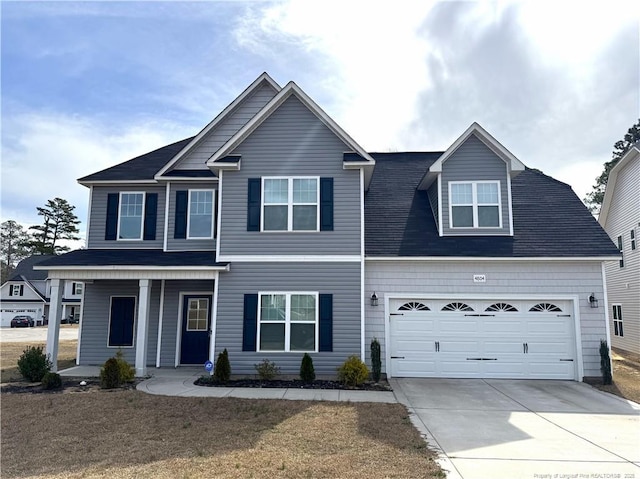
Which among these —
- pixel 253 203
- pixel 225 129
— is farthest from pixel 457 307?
pixel 225 129

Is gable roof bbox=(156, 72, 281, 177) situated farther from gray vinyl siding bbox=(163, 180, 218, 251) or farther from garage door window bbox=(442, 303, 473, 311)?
garage door window bbox=(442, 303, 473, 311)

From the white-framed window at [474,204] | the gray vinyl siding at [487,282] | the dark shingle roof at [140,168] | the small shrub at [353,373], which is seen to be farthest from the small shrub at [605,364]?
the dark shingle roof at [140,168]

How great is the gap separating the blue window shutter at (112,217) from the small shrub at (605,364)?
14939 mm

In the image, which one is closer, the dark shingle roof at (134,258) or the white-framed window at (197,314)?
the dark shingle roof at (134,258)

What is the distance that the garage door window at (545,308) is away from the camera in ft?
39.4

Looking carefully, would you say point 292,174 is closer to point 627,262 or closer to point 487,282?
point 487,282

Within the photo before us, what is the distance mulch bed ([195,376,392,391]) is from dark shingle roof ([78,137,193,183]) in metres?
6.98

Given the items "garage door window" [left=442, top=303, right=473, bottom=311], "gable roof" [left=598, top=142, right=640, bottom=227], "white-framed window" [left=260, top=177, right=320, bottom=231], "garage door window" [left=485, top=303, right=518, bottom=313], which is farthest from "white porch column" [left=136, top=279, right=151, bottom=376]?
"gable roof" [left=598, top=142, right=640, bottom=227]

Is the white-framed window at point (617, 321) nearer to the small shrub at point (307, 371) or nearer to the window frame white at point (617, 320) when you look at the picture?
the window frame white at point (617, 320)

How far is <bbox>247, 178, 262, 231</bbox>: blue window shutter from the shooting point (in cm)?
1210

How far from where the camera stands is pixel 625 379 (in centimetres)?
1197

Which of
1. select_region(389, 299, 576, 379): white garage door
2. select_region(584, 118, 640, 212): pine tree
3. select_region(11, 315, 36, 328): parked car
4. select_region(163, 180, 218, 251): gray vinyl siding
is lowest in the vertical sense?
select_region(11, 315, 36, 328): parked car

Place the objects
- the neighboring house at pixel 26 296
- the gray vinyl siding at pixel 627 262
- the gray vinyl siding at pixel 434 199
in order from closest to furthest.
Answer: the gray vinyl siding at pixel 434 199, the gray vinyl siding at pixel 627 262, the neighboring house at pixel 26 296

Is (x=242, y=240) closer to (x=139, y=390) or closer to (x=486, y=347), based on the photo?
(x=139, y=390)
